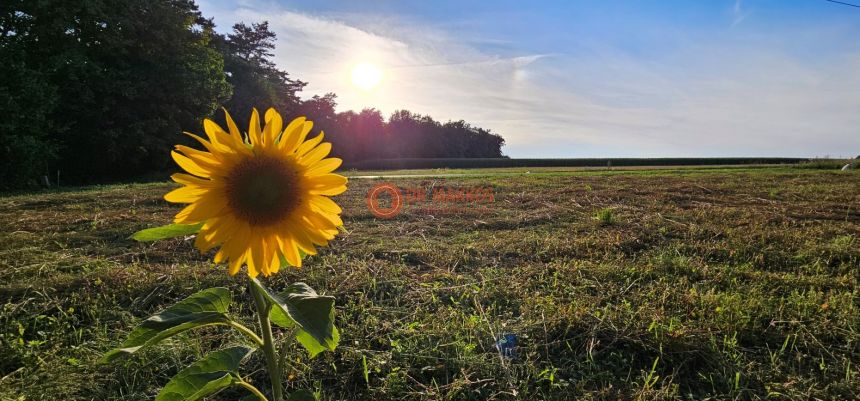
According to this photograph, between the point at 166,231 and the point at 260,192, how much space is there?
22 cm

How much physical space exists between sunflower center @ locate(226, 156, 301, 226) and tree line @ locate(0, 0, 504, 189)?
1823 centimetres

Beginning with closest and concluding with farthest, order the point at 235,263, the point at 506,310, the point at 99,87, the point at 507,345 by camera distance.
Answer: the point at 235,263, the point at 507,345, the point at 506,310, the point at 99,87

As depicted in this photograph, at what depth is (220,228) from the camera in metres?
1.08

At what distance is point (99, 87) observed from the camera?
706 inches

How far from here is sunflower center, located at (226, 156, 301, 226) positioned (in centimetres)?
108

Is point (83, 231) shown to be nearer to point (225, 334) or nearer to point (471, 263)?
point (225, 334)

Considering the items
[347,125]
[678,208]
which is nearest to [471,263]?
[678,208]

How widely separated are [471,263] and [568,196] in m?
4.01

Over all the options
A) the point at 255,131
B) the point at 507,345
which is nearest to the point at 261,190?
the point at 255,131

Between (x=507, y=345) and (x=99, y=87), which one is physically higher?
(x=99, y=87)

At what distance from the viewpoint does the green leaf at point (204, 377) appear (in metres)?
0.94

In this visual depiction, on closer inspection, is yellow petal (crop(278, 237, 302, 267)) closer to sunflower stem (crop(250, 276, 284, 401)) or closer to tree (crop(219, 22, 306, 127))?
sunflower stem (crop(250, 276, 284, 401))

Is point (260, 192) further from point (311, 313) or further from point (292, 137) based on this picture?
point (311, 313)

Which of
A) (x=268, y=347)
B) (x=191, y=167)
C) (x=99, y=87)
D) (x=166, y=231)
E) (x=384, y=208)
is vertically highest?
(x=99, y=87)
